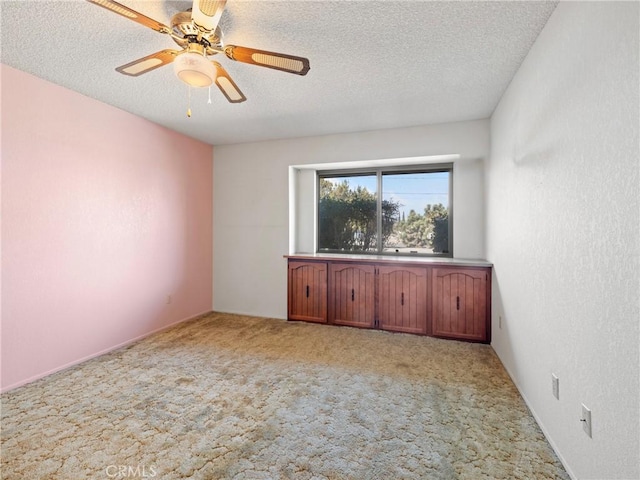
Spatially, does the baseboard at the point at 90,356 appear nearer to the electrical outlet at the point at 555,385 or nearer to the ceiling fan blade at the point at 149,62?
the ceiling fan blade at the point at 149,62

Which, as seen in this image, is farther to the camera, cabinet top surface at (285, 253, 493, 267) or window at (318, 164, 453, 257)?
window at (318, 164, 453, 257)

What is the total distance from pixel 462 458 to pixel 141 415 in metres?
2.05

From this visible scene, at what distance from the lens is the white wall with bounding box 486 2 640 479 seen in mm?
1146

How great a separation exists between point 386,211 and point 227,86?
108 inches

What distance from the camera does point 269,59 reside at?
1.81 meters

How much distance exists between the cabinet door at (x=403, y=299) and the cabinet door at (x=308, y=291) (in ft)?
2.54

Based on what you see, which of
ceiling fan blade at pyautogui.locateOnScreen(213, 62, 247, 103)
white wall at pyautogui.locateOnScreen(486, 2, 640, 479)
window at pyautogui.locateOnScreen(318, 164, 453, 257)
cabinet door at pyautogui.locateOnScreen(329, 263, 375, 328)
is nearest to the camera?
white wall at pyautogui.locateOnScreen(486, 2, 640, 479)

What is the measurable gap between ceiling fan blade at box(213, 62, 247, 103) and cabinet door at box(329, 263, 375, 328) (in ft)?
7.76

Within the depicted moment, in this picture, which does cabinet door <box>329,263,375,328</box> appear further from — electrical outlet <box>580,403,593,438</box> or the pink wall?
electrical outlet <box>580,403,593,438</box>

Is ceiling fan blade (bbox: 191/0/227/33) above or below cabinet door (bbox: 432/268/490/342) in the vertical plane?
above

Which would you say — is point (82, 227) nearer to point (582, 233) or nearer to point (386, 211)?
point (386, 211)

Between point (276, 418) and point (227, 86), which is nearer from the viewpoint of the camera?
point (276, 418)

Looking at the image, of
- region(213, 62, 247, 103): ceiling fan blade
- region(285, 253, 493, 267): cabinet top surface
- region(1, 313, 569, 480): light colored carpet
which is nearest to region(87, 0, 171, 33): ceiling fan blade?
region(213, 62, 247, 103): ceiling fan blade

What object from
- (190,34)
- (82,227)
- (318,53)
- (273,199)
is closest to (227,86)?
(190,34)
